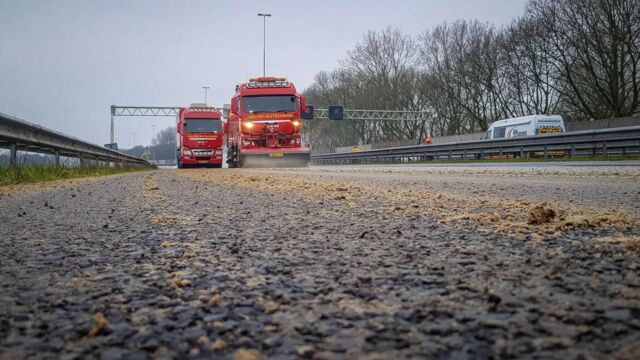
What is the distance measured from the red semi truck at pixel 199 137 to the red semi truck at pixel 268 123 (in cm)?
499

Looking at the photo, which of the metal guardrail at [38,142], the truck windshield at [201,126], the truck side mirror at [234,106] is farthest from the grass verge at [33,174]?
the truck windshield at [201,126]

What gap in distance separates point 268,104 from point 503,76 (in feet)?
93.2

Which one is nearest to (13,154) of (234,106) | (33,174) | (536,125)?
(33,174)

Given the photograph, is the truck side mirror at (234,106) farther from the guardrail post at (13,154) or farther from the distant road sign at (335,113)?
the distant road sign at (335,113)

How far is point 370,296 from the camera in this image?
3.63 feet

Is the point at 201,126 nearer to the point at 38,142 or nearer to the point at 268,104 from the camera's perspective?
the point at 268,104

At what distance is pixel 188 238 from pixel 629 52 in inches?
1220

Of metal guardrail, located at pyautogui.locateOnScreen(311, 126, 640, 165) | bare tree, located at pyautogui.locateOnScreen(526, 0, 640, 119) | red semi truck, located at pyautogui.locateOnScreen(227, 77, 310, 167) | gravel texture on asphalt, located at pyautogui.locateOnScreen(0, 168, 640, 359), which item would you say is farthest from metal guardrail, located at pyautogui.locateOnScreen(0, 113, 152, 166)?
bare tree, located at pyautogui.locateOnScreen(526, 0, 640, 119)

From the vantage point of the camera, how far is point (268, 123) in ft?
66.5

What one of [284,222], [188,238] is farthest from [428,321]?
[284,222]

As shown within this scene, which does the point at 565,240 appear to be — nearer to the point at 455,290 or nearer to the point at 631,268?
the point at 631,268

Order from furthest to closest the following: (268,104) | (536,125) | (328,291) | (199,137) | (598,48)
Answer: (598,48) < (199,137) < (536,125) < (268,104) < (328,291)

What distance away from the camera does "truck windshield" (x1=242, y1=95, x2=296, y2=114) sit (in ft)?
65.9

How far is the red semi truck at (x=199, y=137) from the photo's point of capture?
2491 centimetres
